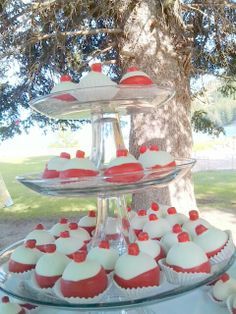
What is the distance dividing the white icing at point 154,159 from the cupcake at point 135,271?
163mm

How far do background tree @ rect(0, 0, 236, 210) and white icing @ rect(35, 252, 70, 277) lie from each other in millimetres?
1492

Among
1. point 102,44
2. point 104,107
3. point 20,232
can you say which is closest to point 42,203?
point 20,232

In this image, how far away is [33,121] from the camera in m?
2.66

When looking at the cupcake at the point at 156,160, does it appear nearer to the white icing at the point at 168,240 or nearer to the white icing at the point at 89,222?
the white icing at the point at 168,240

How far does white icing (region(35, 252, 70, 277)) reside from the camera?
0.54 m

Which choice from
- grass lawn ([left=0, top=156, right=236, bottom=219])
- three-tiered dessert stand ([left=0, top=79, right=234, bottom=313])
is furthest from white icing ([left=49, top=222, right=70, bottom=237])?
grass lawn ([left=0, top=156, right=236, bottom=219])

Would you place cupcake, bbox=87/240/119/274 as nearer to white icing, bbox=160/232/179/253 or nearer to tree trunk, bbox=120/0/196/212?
white icing, bbox=160/232/179/253

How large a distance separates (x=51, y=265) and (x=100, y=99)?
29 centimetres

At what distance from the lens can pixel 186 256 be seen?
1.77 feet

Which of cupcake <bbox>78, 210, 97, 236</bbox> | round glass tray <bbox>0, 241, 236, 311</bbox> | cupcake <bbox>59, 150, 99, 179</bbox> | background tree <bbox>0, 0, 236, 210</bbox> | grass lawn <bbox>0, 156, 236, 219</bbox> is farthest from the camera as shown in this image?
grass lawn <bbox>0, 156, 236, 219</bbox>

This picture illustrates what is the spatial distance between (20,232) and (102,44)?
183cm

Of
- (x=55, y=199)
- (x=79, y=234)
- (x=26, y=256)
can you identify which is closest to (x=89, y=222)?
(x=79, y=234)

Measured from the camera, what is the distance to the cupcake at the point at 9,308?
2.07 feet

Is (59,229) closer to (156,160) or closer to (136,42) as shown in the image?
(156,160)
